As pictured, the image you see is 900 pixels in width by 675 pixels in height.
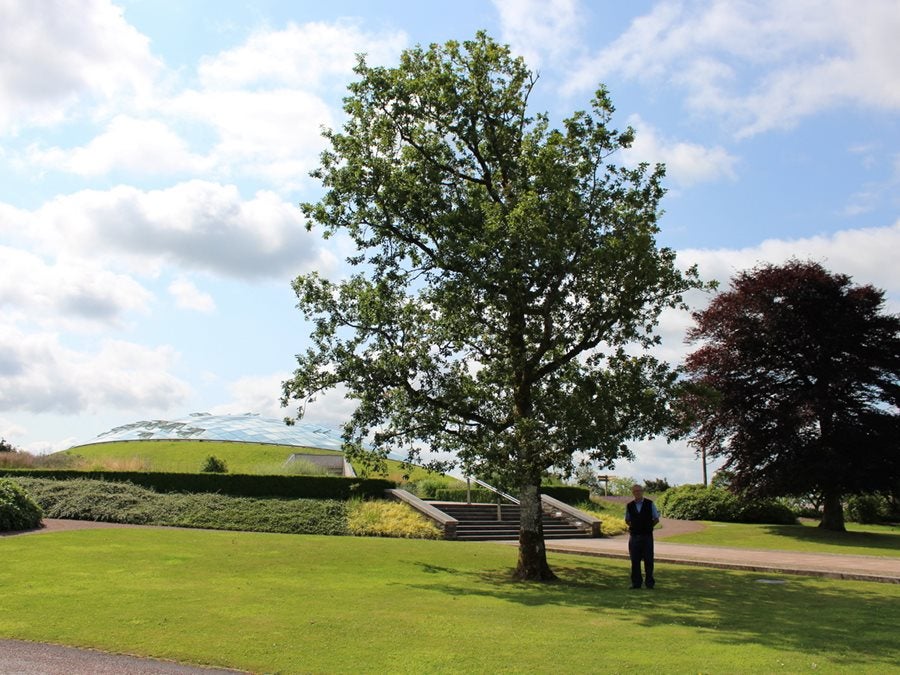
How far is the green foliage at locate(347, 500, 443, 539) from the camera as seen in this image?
2327 centimetres

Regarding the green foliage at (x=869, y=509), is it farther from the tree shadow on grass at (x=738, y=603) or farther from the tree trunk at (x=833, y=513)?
the tree shadow on grass at (x=738, y=603)

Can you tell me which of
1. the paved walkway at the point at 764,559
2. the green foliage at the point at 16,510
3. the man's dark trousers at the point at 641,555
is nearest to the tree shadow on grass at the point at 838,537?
the paved walkway at the point at 764,559

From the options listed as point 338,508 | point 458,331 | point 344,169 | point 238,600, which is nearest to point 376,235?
point 344,169

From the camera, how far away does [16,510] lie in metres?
19.7

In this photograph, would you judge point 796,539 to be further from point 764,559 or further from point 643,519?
point 643,519

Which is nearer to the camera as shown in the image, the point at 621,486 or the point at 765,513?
the point at 765,513

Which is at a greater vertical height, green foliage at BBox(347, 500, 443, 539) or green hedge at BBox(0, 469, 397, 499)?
green hedge at BBox(0, 469, 397, 499)

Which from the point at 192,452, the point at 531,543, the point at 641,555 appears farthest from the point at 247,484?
the point at 641,555

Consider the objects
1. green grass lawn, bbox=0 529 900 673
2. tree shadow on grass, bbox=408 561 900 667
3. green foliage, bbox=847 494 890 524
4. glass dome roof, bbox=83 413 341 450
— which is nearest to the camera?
green grass lawn, bbox=0 529 900 673

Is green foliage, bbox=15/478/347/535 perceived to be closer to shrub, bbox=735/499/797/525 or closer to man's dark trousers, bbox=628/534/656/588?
man's dark trousers, bbox=628/534/656/588

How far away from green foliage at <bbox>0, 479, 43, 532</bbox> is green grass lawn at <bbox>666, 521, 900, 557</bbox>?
1971 cm

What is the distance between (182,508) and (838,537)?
921 inches

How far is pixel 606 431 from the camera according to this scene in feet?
44.5

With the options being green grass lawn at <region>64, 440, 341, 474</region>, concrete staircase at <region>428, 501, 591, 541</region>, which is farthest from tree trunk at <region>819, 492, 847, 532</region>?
green grass lawn at <region>64, 440, 341, 474</region>
